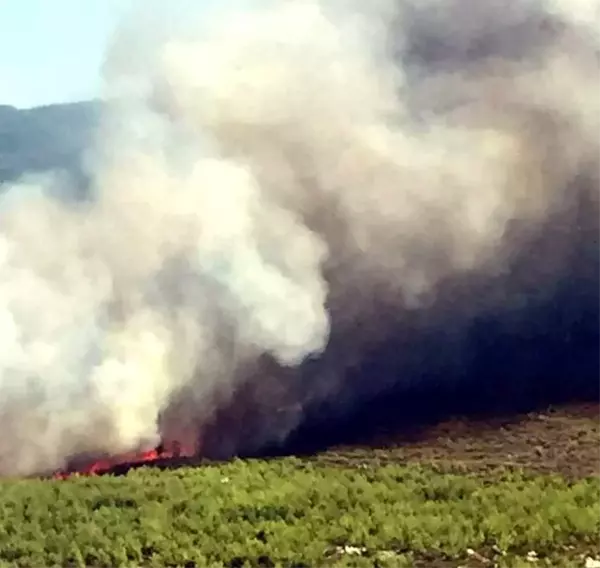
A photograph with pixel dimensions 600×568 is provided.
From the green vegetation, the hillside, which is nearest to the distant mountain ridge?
the hillside

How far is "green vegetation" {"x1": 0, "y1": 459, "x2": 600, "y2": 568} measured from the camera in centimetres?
1262

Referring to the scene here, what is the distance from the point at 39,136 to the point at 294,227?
66.2 metres

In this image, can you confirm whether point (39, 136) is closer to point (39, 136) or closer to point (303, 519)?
point (39, 136)

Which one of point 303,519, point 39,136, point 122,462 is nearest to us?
point 303,519

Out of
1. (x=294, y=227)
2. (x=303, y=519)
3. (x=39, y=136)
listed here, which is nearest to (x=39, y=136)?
(x=39, y=136)

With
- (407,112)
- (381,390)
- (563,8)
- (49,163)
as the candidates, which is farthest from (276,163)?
(49,163)

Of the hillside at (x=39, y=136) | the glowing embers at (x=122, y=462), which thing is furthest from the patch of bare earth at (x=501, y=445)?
the hillside at (x=39, y=136)

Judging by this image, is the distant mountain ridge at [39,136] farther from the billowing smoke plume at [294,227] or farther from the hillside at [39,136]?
the billowing smoke plume at [294,227]

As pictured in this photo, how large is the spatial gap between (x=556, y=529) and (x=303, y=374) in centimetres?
794

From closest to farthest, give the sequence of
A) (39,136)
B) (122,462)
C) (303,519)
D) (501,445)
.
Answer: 1. (303,519)
2. (501,445)
3. (122,462)
4. (39,136)

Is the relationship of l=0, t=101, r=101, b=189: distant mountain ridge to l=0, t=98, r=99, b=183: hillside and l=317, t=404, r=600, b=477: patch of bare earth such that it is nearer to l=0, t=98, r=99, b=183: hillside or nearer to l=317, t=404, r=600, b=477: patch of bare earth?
l=0, t=98, r=99, b=183: hillside

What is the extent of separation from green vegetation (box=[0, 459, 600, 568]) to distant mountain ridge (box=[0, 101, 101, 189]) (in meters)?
38.5

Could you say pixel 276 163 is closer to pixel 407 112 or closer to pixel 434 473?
pixel 407 112

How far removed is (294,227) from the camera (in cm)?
2025
